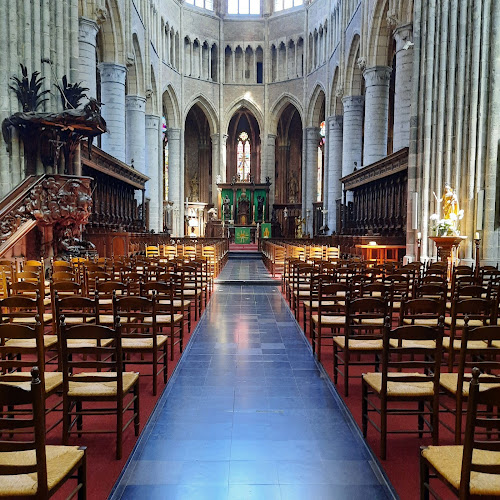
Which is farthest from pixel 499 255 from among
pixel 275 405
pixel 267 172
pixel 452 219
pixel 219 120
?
pixel 219 120

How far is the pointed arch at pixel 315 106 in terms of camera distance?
118ft

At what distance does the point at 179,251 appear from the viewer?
612 inches

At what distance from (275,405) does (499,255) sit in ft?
36.5

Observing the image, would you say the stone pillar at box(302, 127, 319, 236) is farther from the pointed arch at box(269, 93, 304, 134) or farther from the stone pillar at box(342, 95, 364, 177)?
the stone pillar at box(342, 95, 364, 177)

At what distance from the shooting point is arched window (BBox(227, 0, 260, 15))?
4000cm

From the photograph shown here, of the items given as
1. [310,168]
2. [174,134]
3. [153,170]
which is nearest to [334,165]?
[310,168]

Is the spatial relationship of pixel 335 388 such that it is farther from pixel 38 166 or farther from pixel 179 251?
pixel 38 166

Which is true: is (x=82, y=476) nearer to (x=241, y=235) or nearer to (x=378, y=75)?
(x=378, y=75)

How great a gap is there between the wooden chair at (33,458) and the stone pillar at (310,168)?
3573 centimetres

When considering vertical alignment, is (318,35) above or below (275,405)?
above

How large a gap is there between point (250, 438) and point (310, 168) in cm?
3491

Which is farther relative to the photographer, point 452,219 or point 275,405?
point 452,219

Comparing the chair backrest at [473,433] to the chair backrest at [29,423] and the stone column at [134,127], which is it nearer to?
the chair backrest at [29,423]

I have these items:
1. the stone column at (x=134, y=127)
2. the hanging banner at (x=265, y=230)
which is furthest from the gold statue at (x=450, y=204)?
the hanging banner at (x=265, y=230)
